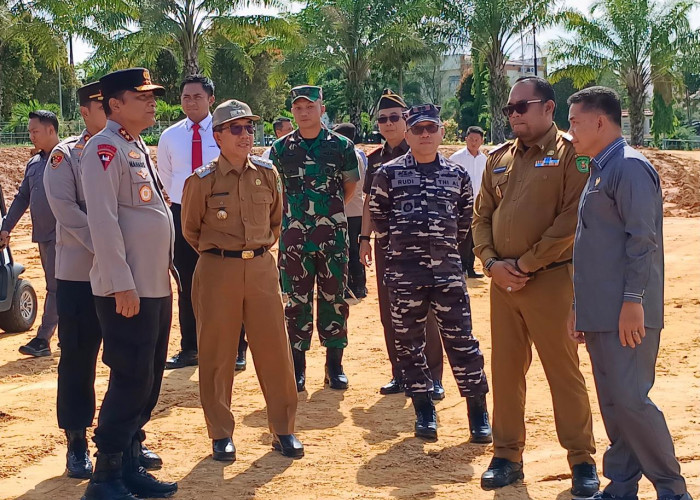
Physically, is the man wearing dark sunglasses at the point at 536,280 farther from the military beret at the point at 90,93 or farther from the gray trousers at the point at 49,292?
the gray trousers at the point at 49,292

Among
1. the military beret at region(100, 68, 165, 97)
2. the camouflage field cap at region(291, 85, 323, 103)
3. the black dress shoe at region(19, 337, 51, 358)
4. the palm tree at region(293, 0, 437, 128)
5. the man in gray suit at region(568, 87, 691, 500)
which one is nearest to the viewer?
the man in gray suit at region(568, 87, 691, 500)

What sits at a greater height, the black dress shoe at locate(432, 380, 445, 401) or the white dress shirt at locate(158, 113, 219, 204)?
the white dress shirt at locate(158, 113, 219, 204)

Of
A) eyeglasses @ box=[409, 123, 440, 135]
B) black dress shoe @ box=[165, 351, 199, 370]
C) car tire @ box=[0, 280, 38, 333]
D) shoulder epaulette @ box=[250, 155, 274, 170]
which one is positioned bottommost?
black dress shoe @ box=[165, 351, 199, 370]

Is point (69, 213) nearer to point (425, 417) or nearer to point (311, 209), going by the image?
point (311, 209)

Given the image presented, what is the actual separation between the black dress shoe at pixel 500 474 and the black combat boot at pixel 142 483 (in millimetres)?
1730

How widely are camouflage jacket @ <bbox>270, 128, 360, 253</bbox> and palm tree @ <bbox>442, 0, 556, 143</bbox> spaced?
80.8ft

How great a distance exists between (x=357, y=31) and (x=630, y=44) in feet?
30.9

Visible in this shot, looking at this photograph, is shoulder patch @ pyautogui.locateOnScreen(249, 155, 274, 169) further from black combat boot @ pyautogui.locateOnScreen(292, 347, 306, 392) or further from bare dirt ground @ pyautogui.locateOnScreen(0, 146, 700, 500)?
black combat boot @ pyautogui.locateOnScreen(292, 347, 306, 392)

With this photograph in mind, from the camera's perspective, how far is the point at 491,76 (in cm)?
3275

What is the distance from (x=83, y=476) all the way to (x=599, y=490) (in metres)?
2.92

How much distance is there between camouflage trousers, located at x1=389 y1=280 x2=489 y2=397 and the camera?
603cm

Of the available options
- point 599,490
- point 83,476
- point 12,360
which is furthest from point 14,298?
point 599,490

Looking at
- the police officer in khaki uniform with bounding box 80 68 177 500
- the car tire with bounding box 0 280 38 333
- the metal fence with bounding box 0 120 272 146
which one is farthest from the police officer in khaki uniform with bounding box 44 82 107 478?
the metal fence with bounding box 0 120 272 146

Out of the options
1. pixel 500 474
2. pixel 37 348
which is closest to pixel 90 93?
pixel 500 474
